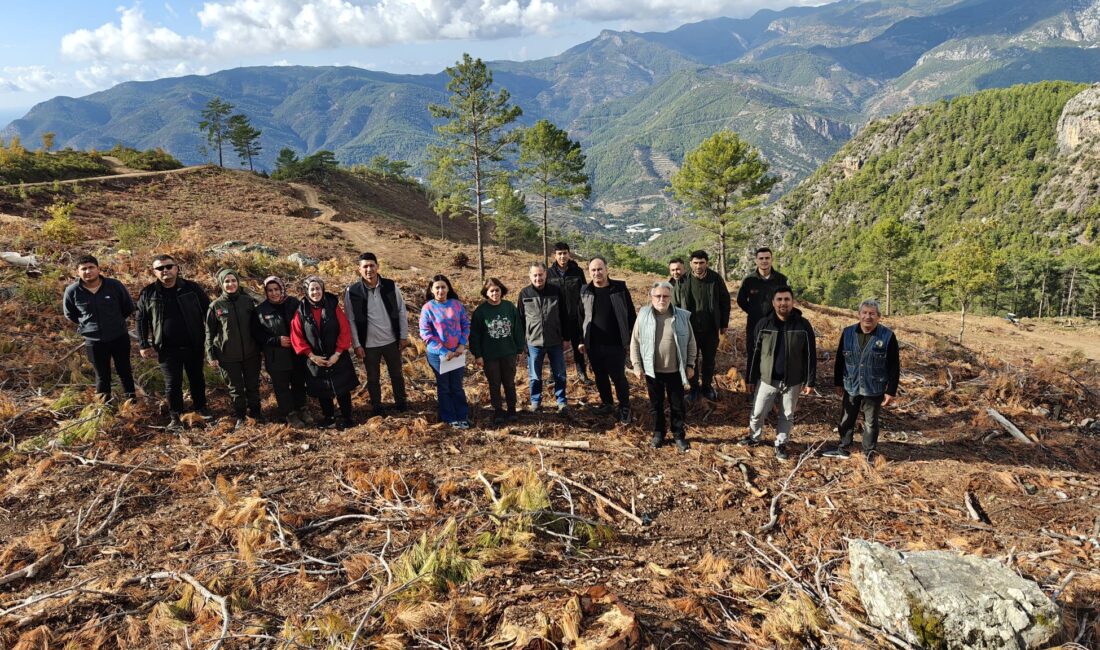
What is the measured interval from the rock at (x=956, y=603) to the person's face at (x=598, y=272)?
11.8 ft

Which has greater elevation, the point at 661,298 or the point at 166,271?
the point at 166,271

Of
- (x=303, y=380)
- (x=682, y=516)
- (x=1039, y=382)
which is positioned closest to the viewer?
(x=682, y=516)

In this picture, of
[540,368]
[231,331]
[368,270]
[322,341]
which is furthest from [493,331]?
[231,331]

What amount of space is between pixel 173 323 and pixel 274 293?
1.11 m

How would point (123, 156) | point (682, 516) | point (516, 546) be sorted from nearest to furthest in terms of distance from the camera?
point (516, 546)
point (682, 516)
point (123, 156)

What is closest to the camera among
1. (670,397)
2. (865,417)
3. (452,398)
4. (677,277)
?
(865,417)

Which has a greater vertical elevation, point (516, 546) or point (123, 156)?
point (123, 156)

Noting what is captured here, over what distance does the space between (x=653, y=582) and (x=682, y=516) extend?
114 cm

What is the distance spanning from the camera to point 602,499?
4551 millimetres

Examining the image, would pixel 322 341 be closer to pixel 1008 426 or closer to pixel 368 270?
pixel 368 270

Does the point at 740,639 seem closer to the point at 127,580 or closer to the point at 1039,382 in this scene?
the point at 127,580

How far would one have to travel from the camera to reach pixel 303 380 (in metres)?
6.20

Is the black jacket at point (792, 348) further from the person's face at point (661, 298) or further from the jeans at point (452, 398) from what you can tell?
the jeans at point (452, 398)

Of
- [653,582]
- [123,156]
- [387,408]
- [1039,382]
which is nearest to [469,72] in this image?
[387,408]
